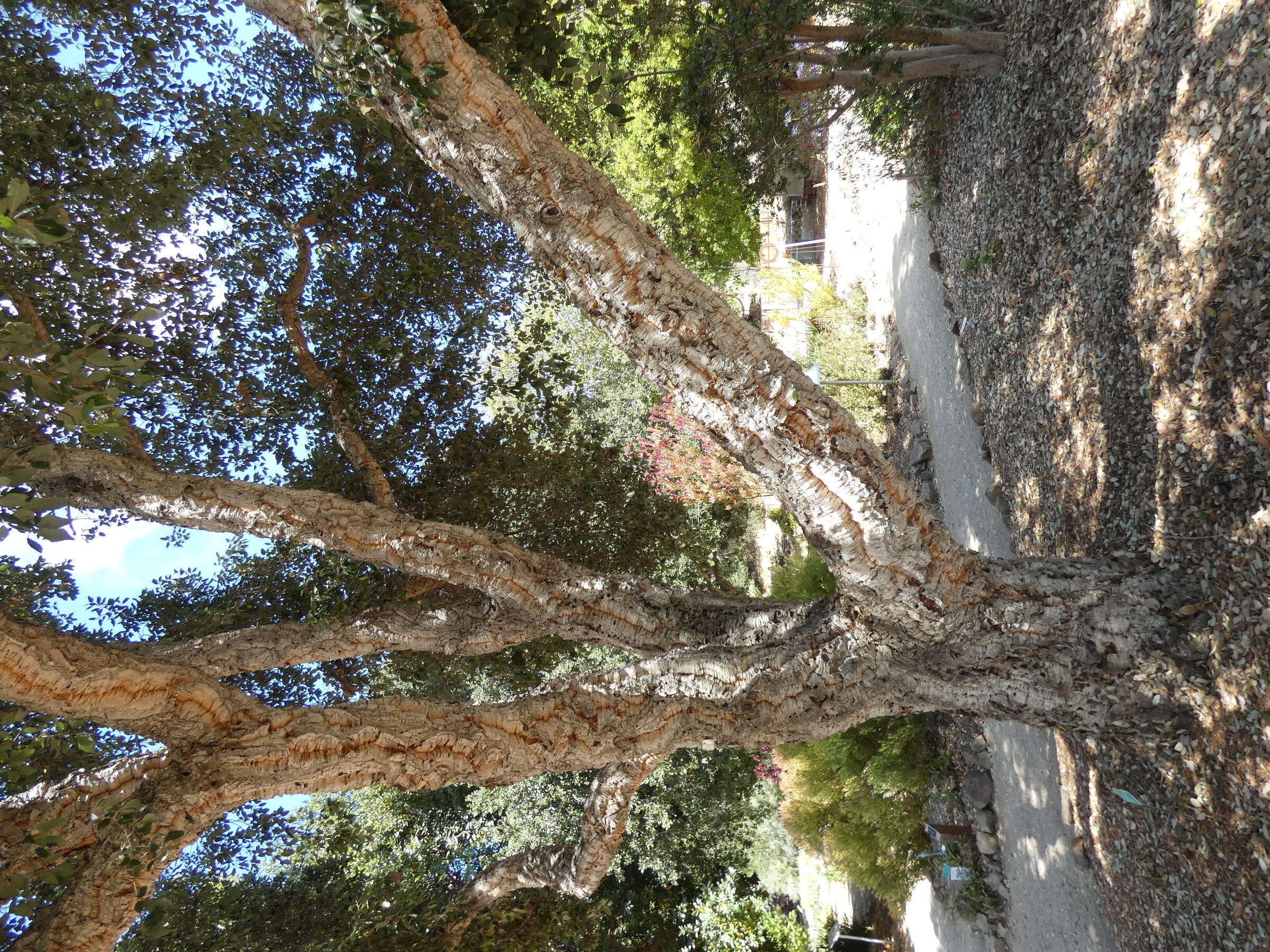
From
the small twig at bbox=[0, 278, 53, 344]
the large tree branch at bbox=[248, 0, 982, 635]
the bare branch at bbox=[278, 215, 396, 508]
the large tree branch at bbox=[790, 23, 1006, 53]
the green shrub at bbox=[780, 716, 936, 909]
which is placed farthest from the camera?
the green shrub at bbox=[780, 716, 936, 909]

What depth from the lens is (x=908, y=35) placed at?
6.20 metres

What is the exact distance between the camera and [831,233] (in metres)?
13.2

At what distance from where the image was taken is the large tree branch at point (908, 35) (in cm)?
609

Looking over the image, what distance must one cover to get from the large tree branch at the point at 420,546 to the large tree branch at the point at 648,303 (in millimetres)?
1739

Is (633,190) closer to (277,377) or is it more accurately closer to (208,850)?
(277,377)

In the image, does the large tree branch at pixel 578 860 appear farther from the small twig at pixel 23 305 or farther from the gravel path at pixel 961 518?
the small twig at pixel 23 305

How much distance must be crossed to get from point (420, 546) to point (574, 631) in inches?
48.6

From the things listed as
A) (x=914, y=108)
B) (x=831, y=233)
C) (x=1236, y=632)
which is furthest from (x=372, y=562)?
(x=831, y=233)

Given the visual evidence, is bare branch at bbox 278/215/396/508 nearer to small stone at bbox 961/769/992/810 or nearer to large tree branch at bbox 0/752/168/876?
large tree branch at bbox 0/752/168/876

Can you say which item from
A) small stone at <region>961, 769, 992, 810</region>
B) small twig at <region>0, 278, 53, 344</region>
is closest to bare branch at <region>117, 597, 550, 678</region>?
small twig at <region>0, 278, 53, 344</region>

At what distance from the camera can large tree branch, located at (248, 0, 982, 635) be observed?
3.15 metres

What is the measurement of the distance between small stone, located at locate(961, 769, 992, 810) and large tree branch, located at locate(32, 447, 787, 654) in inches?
156

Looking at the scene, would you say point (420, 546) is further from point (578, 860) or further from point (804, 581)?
point (804, 581)

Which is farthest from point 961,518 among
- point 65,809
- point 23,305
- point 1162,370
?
point 23,305
